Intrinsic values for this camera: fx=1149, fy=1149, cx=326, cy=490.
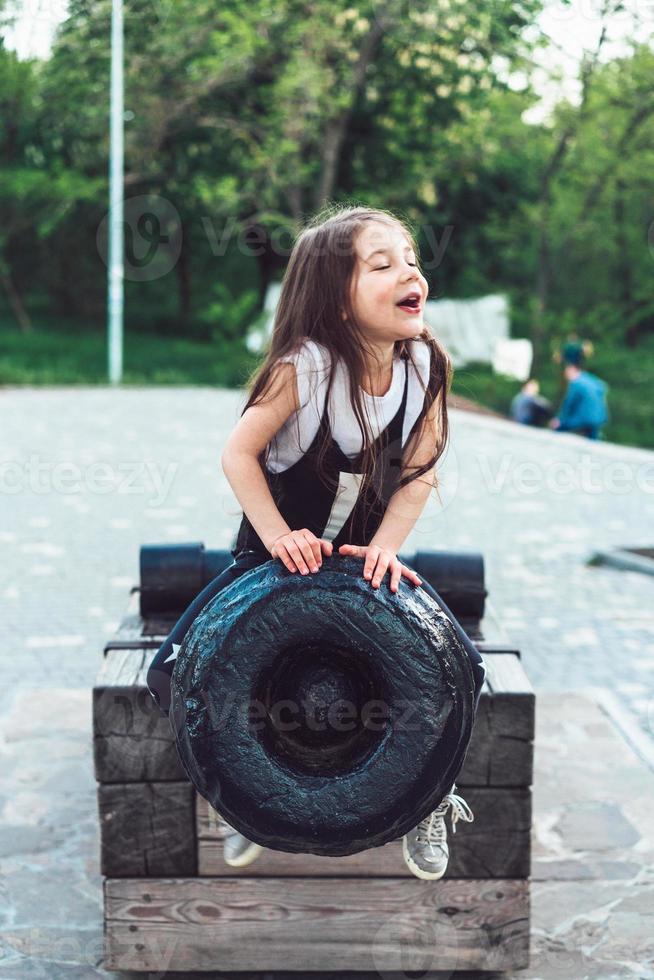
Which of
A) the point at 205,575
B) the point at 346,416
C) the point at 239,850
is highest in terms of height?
the point at 346,416

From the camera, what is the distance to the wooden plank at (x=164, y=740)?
2.90 m

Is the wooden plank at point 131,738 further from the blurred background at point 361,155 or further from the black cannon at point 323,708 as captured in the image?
the blurred background at point 361,155

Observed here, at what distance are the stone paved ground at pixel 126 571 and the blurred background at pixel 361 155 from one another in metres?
11.8

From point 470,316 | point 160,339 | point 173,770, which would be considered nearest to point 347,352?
point 173,770

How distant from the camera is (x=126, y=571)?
25.2ft

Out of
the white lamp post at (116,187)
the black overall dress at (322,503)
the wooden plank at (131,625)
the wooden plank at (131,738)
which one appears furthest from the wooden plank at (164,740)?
the white lamp post at (116,187)

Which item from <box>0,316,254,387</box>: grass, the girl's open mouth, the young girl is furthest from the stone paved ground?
<box>0,316,254,387</box>: grass

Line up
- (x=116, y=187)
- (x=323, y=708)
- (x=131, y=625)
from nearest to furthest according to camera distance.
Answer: (x=323, y=708)
(x=131, y=625)
(x=116, y=187)

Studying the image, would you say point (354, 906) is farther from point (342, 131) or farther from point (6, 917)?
point (342, 131)

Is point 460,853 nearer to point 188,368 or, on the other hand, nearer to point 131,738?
point 131,738

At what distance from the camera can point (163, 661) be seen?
2.73 m

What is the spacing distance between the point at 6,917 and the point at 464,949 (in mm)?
1299

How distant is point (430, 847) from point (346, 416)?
1.01m

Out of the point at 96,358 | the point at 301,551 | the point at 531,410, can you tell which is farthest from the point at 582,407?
the point at 96,358
